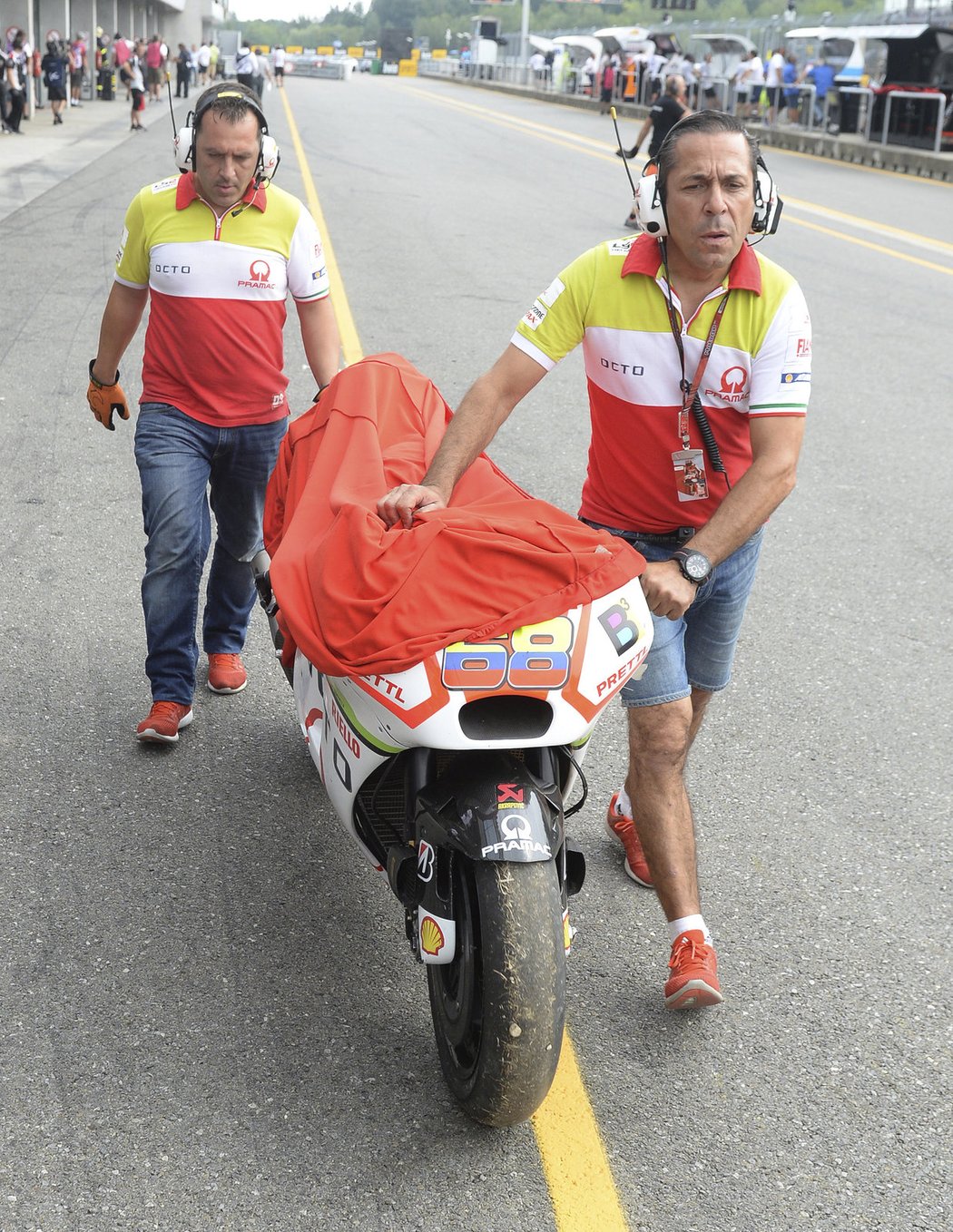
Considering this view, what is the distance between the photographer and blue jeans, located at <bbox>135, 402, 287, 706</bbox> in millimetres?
4758

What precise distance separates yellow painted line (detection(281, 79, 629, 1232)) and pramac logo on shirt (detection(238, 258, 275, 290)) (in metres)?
2.70

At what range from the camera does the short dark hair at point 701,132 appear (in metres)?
3.50

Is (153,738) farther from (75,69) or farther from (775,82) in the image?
(75,69)

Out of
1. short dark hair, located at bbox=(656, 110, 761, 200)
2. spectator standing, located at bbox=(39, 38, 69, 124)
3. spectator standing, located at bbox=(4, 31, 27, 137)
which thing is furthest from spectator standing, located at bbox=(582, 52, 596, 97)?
short dark hair, located at bbox=(656, 110, 761, 200)

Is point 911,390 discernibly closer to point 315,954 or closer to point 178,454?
point 178,454

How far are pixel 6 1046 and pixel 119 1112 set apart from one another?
0.39 meters

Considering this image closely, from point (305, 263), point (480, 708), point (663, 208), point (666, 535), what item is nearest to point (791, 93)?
point (305, 263)

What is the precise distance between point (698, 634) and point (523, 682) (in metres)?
1.16

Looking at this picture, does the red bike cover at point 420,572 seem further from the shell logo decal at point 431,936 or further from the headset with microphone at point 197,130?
the headset with microphone at point 197,130

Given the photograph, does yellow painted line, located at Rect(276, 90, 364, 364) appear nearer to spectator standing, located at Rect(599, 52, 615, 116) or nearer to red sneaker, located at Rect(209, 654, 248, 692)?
red sneaker, located at Rect(209, 654, 248, 692)

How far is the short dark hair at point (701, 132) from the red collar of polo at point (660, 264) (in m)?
0.13

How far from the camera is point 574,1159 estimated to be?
10.1 feet

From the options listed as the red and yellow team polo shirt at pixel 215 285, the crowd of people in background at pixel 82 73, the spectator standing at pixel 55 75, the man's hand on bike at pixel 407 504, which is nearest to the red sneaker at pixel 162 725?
the red and yellow team polo shirt at pixel 215 285

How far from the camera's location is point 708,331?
140 inches
